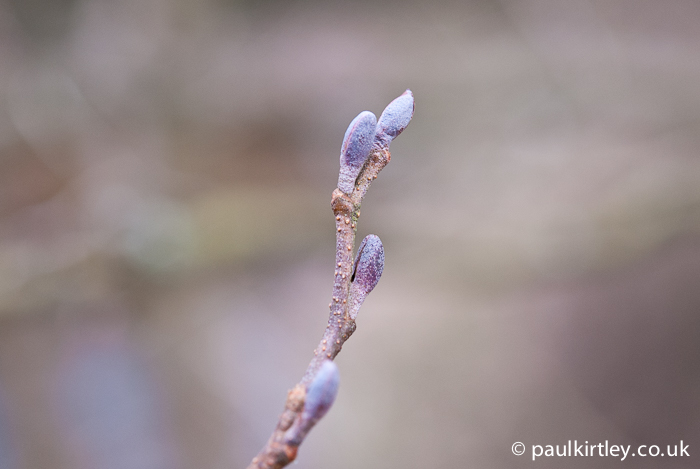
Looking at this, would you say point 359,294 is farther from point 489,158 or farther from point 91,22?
point 91,22

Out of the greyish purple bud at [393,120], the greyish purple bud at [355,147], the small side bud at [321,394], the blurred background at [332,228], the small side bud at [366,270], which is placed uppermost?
the blurred background at [332,228]

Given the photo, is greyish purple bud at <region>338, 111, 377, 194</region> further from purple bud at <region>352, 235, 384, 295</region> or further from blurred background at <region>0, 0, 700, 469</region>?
blurred background at <region>0, 0, 700, 469</region>

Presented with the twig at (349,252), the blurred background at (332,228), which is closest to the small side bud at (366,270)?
→ the twig at (349,252)

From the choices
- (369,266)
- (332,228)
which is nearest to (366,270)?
(369,266)

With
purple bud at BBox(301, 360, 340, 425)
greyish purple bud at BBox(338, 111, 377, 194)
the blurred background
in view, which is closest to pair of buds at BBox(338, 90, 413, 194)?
greyish purple bud at BBox(338, 111, 377, 194)

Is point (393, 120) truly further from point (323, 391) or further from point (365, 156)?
point (323, 391)

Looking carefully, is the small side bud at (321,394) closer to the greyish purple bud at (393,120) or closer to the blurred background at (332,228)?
the greyish purple bud at (393,120)
